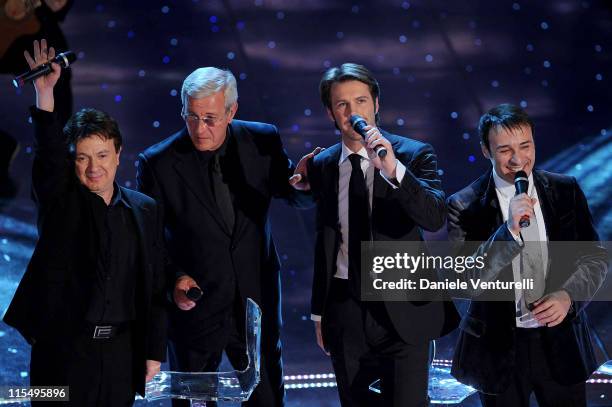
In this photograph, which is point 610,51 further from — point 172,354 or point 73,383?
point 73,383

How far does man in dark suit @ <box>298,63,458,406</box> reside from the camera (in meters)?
2.81

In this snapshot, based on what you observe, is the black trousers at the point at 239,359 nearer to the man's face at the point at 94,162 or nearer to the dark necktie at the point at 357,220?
the dark necktie at the point at 357,220

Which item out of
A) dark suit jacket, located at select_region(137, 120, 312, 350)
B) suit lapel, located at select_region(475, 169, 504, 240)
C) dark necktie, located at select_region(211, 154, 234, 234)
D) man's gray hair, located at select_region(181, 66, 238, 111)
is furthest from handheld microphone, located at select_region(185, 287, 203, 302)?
suit lapel, located at select_region(475, 169, 504, 240)

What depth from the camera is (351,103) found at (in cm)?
284

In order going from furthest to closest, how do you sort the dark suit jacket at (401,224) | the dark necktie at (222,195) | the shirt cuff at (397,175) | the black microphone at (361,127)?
the dark necktie at (222,195) → the dark suit jacket at (401,224) → the shirt cuff at (397,175) → the black microphone at (361,127)

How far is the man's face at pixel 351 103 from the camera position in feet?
9.33

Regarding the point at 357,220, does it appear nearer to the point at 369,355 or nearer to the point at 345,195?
the point at 345,195

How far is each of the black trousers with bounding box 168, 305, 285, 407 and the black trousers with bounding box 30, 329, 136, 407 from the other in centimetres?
49

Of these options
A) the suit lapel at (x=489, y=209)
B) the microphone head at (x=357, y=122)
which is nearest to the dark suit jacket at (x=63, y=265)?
the microphone head at (x=357, y=122)

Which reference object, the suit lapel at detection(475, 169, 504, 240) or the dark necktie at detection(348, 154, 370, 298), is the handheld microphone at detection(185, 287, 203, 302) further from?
the suit lapel at detection(475, 169, 504, 240)

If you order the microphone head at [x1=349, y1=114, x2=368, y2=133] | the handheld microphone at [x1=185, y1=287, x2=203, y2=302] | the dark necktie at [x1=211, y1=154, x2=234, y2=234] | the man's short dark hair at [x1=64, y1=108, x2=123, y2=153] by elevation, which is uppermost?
the man's short dark hair at [x1=64, y1=108, x2=123, y2=153]

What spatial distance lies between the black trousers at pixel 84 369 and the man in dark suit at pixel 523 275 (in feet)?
3.46

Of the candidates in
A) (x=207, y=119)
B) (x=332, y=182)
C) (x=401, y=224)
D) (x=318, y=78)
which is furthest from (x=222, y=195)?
(x=318, y=78)

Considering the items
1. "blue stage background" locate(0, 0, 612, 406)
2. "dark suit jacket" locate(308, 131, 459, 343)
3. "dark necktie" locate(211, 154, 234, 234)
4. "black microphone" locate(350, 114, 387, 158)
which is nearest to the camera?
"black microphone" locate(350, 114, 387, 158)
